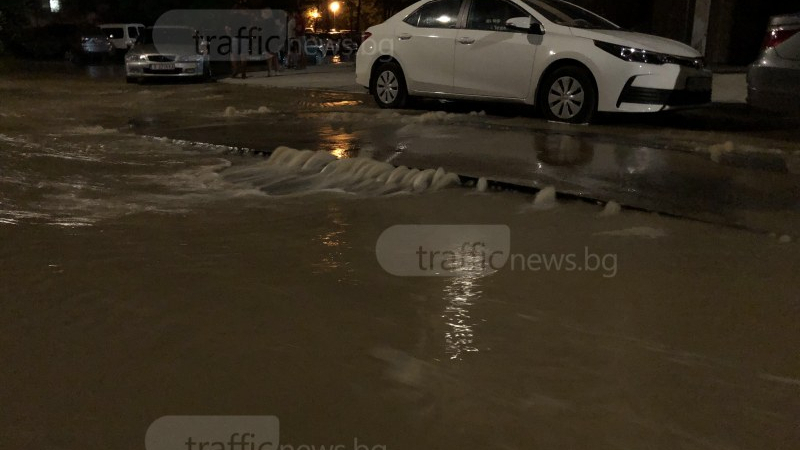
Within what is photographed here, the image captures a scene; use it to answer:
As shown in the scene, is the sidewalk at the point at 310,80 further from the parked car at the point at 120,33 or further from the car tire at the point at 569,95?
the parked car at the point at 120,33

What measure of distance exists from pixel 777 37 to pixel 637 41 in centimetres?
199

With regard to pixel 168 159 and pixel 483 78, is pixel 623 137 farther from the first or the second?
pixel 168 159

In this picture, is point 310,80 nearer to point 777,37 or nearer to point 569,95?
point 569,95

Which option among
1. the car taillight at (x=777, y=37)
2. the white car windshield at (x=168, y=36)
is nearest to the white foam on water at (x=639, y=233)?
the car taillight at (x=777, y=37)

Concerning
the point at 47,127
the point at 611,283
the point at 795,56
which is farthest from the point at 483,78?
the point at 611,283

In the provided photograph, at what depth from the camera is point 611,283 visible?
14.6ft

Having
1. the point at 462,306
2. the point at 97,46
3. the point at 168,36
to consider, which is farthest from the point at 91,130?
the point at 97,46

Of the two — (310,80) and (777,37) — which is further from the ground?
(777,37)

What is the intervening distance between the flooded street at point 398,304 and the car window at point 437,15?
11.1 ft

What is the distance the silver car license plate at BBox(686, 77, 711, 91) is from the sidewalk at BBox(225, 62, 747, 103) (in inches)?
52.6

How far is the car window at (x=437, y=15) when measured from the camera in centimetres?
1089

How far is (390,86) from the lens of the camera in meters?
11.8

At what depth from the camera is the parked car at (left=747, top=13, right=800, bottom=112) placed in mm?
7492

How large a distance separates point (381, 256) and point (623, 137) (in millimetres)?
4736
